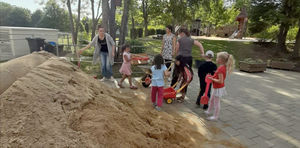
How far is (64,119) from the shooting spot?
2.01m

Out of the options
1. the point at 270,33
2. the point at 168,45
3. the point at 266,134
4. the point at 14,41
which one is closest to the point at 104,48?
the point at 168,45

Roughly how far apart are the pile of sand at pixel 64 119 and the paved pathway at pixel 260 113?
4.08 ft

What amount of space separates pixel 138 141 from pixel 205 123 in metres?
2.09

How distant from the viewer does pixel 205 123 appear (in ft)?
13.3

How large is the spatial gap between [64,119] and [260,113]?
4.58 m

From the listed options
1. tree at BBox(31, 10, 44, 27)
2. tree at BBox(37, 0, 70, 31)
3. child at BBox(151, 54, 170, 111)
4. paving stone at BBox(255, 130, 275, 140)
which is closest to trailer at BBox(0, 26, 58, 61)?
child at BBox(151, 54, 170, 111)

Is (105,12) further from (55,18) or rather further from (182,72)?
(55,18)

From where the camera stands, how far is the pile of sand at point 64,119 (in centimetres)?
170

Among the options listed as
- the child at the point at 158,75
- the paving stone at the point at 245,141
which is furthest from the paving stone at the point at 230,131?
the child at the point at 158,75

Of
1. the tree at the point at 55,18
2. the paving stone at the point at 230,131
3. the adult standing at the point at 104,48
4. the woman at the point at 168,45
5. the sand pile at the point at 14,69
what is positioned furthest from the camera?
the tree at the point at 55,18

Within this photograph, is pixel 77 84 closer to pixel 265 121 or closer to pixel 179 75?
pixel 179 75

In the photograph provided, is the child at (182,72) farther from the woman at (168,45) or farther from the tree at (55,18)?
the tree at (55,18)

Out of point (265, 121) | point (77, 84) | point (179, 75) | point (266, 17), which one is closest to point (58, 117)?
point (77, 84)

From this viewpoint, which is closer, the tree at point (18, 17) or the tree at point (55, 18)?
the tree at point (55, 18)
